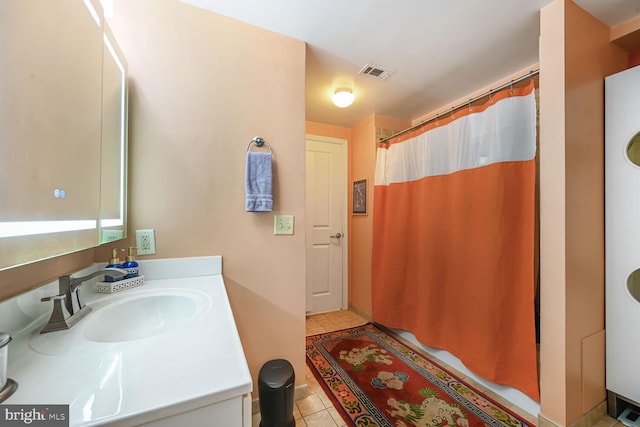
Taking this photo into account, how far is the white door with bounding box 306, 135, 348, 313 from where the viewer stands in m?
2.82

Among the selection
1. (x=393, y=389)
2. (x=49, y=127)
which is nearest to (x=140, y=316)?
(x=49, y=127)

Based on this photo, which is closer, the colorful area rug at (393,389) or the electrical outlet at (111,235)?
the electrical outlet at (111,235)

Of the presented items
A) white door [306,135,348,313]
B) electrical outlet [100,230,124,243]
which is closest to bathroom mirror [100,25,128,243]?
electrical outlet [100,230,124,243]

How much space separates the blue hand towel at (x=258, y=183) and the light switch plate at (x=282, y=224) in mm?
109

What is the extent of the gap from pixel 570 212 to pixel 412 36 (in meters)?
1.34

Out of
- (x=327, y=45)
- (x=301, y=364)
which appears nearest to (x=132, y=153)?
(x=327, y=45)

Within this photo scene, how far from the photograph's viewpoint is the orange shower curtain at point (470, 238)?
4.65 ft

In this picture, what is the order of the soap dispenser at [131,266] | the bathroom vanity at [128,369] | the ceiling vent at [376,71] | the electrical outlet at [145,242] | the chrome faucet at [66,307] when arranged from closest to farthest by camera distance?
1. the bathroom vanity at [128,369]
2. the chrome faucet at [66,307]
3. the soap dispenser at [131,266]
4. the electrical outlet at [145,242]
5. the ceiling vent at [376,71]

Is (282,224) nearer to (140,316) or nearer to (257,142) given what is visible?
(257,142)

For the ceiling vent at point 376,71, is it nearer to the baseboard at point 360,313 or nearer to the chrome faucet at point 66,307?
the chrome faucet at point 66,307

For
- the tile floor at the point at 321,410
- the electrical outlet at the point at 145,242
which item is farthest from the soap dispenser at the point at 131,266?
the tile floor at the point at 321,410

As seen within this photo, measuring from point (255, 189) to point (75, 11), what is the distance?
2.89 ft

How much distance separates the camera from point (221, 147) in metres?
1.33

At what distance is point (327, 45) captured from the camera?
1.56 metres
